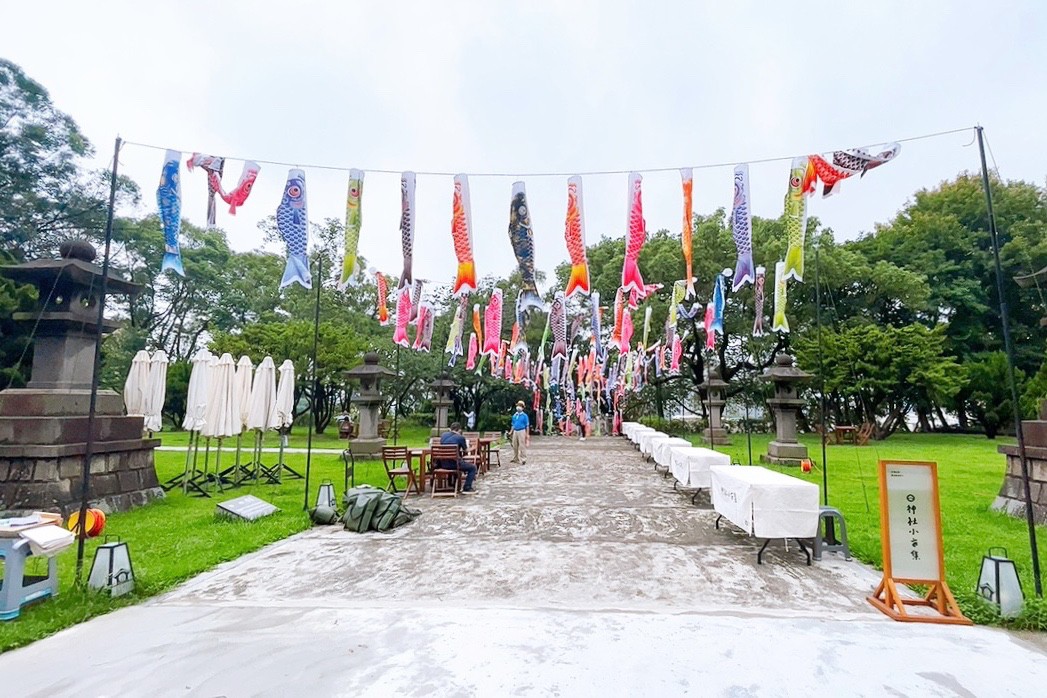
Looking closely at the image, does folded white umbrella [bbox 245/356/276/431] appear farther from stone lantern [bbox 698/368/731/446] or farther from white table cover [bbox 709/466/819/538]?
stone lantern [bbox 698/368/731/446]

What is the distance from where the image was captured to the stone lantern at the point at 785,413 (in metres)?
12.9

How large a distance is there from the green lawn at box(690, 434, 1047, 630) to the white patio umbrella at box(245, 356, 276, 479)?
9.92 meters

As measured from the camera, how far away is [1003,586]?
3.66m

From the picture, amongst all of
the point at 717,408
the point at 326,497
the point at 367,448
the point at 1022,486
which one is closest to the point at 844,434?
the point at 717,408

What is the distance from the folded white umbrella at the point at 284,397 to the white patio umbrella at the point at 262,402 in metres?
0.15

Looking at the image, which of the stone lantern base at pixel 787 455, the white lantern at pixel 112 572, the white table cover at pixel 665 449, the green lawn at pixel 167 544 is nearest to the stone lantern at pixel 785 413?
the stone lantern base at pixel 787 455

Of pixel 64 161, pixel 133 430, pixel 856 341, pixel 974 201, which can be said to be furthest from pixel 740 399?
pixel 64 161

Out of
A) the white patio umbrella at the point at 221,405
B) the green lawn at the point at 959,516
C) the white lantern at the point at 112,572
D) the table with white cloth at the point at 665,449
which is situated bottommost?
the green lawn at the point at 959,516

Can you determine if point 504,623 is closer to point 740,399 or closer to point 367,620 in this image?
point 367,620

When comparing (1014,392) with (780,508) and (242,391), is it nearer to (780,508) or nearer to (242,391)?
(780,508)

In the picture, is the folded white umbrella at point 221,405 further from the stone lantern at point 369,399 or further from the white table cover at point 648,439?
the white table cover at point 648,439

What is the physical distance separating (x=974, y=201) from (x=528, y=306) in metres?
29.0

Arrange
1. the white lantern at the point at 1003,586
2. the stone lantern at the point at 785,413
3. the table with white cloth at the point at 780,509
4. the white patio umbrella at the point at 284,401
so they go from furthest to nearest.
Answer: the stone lantern at the point at 785,413 → the white patio umbrella at the point at 284,401 → the table with white cloth at the point at 780,509 → the white lantern at the point at 1003,586

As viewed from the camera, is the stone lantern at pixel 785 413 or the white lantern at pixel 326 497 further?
the stone lantern at pixel 785 413
